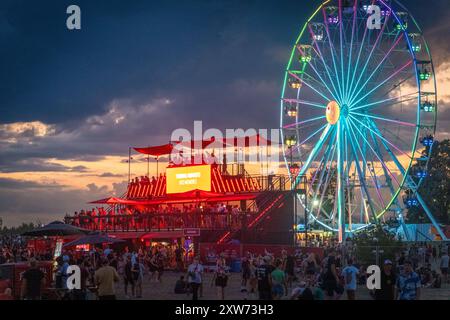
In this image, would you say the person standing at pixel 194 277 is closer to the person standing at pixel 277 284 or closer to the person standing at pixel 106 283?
the person standing at pixel 277 284

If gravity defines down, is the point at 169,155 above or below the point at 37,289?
above

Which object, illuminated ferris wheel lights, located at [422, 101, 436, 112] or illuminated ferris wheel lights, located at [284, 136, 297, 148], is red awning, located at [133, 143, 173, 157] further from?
illuminated ferris wheel lights, located at [422, 101, 436, 112]

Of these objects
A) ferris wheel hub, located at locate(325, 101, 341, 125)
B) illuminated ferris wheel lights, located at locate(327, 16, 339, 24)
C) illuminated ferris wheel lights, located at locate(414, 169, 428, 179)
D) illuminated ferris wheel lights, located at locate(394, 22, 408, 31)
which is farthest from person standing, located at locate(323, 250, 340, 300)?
illuminated ferris wheel lights, located at locate(327, 16, 339, 24)

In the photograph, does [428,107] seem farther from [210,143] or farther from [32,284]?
[32,284]

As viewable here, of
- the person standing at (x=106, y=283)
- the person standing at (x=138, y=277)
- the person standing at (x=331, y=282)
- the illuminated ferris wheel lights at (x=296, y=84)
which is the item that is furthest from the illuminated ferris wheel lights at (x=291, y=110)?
the person standing at (x=106, y=283)

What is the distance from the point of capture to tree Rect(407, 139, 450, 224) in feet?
257

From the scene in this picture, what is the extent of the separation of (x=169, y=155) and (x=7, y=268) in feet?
107

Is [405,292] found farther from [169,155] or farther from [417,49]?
[169,155]

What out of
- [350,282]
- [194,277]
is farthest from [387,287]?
[194,277]

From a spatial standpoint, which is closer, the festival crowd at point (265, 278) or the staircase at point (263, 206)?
the festival crowd at point (265, 278)

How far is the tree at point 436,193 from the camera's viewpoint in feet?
257

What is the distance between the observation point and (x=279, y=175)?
1886 inches

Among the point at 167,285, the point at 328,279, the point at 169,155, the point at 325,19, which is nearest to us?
the point at 328,279
